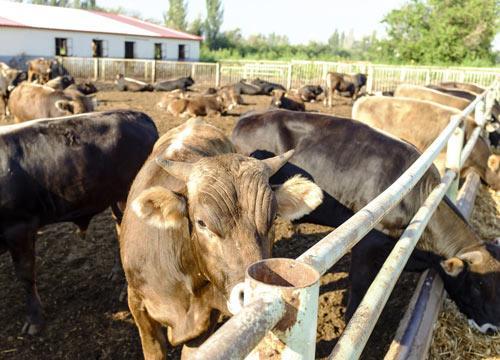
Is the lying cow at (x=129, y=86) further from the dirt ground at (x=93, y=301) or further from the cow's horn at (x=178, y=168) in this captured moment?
the cow's horn at (x=178, y=168)

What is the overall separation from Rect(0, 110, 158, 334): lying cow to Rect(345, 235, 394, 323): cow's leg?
2.50 metres

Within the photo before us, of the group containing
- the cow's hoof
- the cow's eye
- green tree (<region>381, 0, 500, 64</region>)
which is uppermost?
green tree (<region>381, 0, 500, 64</region>)

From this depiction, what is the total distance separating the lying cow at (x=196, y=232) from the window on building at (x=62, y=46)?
32352 millimetres

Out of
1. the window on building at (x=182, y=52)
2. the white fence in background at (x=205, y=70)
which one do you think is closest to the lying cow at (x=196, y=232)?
the white fence in background at (x=205, y=70)

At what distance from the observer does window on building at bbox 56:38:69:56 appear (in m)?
31.6

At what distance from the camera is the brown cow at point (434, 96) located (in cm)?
966

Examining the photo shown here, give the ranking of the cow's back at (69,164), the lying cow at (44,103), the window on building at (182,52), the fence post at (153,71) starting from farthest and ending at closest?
the window on building at (182,52) < the fence post at (153,71) < the lying cow at (44,103) < the cow's back at (69,164)

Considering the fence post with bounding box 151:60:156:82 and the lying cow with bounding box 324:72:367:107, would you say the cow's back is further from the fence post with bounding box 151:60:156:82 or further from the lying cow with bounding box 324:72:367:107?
the fence post with bounding box 151:60:156:82

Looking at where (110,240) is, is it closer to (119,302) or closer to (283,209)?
(119,302)

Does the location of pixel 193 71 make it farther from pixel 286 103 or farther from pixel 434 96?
pixel 434 96

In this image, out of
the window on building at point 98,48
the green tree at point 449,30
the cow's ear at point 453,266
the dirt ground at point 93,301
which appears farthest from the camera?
the green tree at point 449,30

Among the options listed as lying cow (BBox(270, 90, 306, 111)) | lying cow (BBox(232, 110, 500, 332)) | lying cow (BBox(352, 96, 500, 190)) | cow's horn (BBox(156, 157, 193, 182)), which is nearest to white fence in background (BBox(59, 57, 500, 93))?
lying cow (BBox(270, 90, 306, 111))

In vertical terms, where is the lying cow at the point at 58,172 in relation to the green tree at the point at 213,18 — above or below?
below

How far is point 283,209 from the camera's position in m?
2.39
